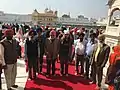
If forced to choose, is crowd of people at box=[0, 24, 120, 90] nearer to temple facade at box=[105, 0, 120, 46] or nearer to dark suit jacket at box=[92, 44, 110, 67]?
dark suit jacket at box=[92, 44, 110, 67]

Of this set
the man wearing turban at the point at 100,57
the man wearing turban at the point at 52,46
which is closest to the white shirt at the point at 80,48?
the man wearing turban at the point at 52,46

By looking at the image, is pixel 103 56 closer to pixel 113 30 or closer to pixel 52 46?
pixel 52 46

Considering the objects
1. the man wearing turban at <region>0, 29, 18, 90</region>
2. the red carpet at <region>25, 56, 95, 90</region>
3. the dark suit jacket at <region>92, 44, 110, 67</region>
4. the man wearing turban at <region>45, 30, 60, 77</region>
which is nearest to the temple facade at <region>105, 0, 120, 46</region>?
the red carpet at <region>25, 56, 95, 90</region>

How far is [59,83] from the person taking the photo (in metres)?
7.74

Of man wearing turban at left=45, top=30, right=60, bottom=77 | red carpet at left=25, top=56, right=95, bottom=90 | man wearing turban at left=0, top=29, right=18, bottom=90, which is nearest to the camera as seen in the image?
man wearing turban at left=0, top=29, right=18, bottom=90

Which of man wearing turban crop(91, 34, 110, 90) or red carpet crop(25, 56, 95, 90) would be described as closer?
man wearing turban crop(91, 34, 110, 90)

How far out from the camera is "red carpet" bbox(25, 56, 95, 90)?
730cm

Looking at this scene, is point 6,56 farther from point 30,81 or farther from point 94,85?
point 94,85

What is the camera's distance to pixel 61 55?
834cm

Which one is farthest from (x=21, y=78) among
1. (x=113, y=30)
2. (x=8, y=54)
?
(x=113, y=30)

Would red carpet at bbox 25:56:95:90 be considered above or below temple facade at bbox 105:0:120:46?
below

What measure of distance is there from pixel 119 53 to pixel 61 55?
3967 mm

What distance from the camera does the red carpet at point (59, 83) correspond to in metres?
7.30

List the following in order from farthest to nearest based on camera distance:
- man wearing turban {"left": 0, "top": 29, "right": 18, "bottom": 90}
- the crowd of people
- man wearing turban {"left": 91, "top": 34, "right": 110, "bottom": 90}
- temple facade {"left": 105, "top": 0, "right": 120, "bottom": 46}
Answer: temple facade {"left": 105, "top": 0, "right": 120, "bottom": 46} < man wearing turban {"left": 91, "top": 34, "right": 110, "bottom": 90} < the crowd of people < man wearing turban {"left": 0, "top": 29, "right": 18, "bottom": 90}
